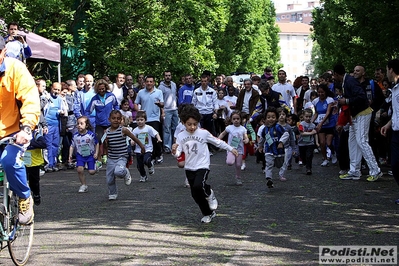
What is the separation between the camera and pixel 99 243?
8734 millimetres

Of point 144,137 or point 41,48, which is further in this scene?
point 41,48

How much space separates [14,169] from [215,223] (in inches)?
138

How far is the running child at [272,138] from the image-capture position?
1430cm

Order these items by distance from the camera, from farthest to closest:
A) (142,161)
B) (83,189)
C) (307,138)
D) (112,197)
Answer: (307,138) < (142,161) < (83,189) < (112,197)

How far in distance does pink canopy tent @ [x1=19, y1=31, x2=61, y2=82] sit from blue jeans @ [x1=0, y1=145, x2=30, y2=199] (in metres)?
11.3

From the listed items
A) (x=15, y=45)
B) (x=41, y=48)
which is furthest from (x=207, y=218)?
(x=41, y=48)

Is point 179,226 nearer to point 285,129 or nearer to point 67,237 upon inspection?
point 67,237

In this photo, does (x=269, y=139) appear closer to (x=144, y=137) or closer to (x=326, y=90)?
(x=144, y=137)

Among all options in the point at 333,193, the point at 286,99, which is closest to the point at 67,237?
the point at 333,193

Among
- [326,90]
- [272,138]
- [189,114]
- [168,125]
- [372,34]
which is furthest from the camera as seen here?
[372,34]

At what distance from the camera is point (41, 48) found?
18906 millimetres

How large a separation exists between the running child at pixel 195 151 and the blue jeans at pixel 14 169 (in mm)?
3228

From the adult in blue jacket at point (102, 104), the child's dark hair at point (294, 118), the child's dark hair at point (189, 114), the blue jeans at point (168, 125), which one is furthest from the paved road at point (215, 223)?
the blue jeans at point (168, 125)

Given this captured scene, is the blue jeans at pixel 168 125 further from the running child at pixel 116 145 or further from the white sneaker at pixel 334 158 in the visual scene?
the running child at pixel 116 145
